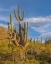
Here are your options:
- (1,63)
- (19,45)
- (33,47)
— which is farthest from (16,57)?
(33,47)

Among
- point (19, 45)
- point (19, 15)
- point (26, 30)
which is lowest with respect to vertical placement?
point (19, 45)

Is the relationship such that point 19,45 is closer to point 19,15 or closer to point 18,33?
point 18,33

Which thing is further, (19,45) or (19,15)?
(19,45)

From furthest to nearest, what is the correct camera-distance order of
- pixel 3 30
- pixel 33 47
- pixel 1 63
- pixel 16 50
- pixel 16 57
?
pixel 3 30, pixel 33 47, pixel 16 50, pixel 16 57, pixel 1 63

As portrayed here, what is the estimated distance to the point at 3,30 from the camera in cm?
8175

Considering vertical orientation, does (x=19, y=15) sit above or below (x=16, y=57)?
above

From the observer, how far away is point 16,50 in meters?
32.7

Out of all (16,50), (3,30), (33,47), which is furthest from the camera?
(3,30)

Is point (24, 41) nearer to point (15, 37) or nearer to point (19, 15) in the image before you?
point (15, 37)

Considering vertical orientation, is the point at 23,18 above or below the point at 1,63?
above

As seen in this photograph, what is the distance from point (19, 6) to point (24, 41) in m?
5.99

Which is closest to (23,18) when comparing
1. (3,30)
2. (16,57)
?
(16,57)

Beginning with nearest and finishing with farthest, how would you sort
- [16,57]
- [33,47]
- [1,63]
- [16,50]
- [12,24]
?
[1,63] < [12,24] < [16,57] < [16,50] < [33,47]

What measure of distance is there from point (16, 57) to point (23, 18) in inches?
236
